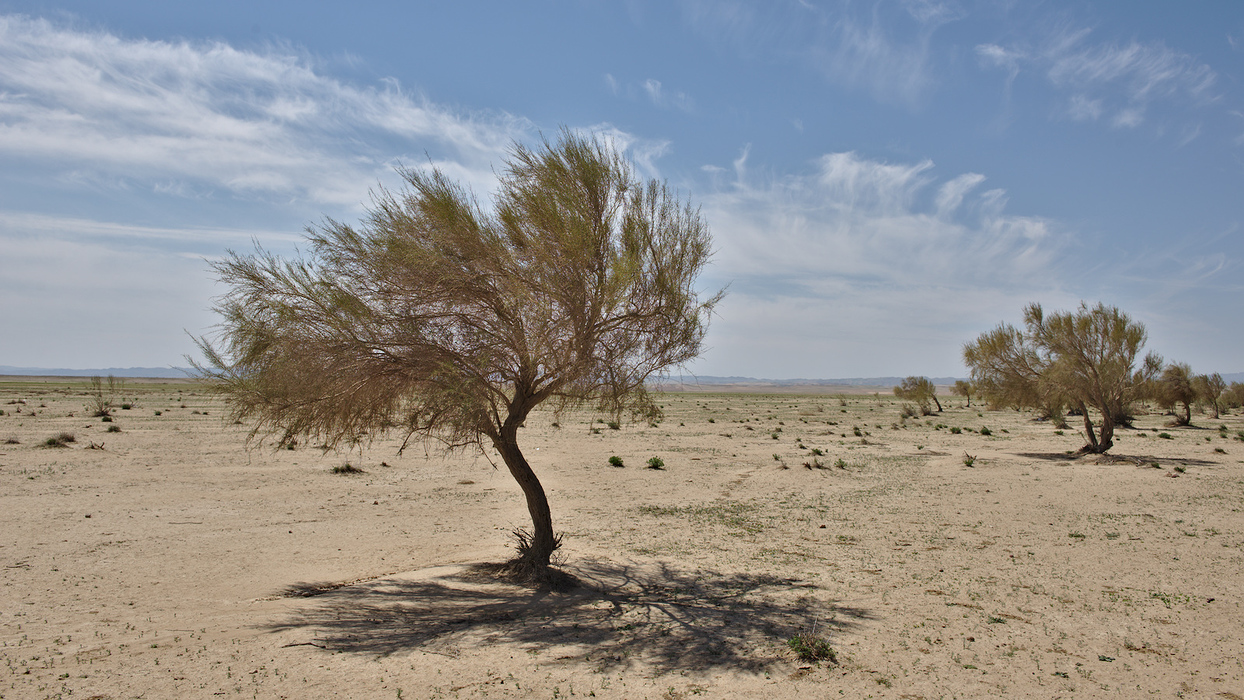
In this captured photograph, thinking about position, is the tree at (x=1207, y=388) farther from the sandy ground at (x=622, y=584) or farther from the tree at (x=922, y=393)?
the sandy ground at (x=622, y=584)

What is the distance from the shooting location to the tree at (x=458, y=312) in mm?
8289

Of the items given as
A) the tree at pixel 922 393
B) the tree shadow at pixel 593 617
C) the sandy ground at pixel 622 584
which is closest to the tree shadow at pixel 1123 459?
the sandy ground at pixel 622 584

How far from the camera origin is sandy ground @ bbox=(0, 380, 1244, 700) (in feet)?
21.2

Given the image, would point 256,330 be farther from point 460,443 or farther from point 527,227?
point 527,227

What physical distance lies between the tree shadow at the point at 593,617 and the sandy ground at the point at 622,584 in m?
0.05

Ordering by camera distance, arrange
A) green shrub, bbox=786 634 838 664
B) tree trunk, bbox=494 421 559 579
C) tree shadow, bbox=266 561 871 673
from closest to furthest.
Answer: green shrub, bbox=786 634 838 664, tree shadow, bbox=266 561 871 673, tree trunk, bbox=494 421 559 579

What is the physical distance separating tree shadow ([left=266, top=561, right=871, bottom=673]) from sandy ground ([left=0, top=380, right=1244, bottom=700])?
0.16 ft

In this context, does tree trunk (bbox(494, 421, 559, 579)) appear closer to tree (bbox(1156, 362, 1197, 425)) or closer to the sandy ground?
the sandy ground

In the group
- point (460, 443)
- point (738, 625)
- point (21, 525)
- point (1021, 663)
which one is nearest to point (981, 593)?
point (1021, 663)

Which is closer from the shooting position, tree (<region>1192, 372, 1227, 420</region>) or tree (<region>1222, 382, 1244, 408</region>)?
tree (<region>1192, 372, 1227, 420</region>)

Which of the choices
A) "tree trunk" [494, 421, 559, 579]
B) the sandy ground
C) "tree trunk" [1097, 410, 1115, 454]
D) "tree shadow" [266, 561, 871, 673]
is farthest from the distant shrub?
"tree trunk" [1097, 410, 1115, 454]

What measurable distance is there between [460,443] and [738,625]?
14.4 ft

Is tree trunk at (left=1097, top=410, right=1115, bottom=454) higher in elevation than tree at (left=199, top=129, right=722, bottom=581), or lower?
lower

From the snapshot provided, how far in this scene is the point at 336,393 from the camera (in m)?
8.57
